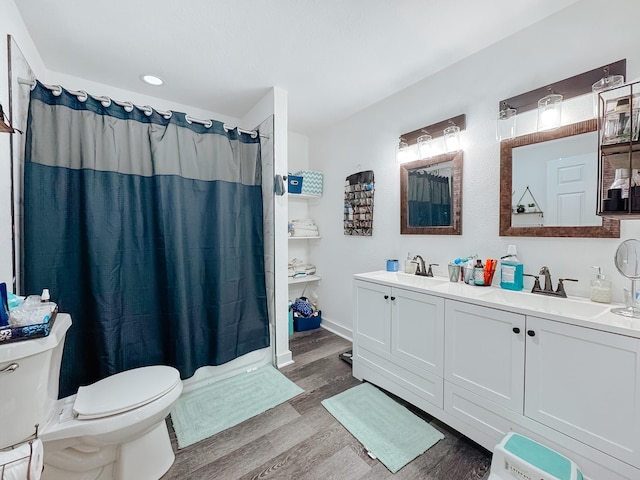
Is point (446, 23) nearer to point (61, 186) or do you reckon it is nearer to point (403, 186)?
point (403, 186)

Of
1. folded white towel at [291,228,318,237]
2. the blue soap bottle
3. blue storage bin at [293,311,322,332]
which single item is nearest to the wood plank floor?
the blue soap bottle

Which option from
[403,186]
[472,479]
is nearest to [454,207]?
[403,186]

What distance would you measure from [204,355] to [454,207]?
7.30ft

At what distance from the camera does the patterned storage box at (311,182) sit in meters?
3.14

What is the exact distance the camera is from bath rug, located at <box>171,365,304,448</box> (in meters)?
1.66

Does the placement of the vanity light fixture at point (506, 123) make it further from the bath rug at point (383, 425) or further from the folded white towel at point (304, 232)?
the folded white towel at point (304, 232)

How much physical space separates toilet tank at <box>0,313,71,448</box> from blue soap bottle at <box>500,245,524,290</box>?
231cm

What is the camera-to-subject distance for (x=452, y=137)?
1969mm

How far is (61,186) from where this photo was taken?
163 cm

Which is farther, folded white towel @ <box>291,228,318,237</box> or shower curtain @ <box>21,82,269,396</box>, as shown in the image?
folded white towel @ <box>291,228,318,237</box>

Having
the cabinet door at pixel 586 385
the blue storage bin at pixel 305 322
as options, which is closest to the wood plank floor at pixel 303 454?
the cabinet door at pixel 586 385

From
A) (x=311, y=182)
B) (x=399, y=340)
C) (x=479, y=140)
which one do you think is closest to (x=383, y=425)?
(x=399, y=340)

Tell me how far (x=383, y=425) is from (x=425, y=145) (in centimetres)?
203

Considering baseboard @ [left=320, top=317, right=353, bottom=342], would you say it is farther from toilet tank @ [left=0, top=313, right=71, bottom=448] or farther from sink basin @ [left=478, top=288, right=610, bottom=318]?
toilet tank @ [left=0, top=313, right=71, bottom=448]
